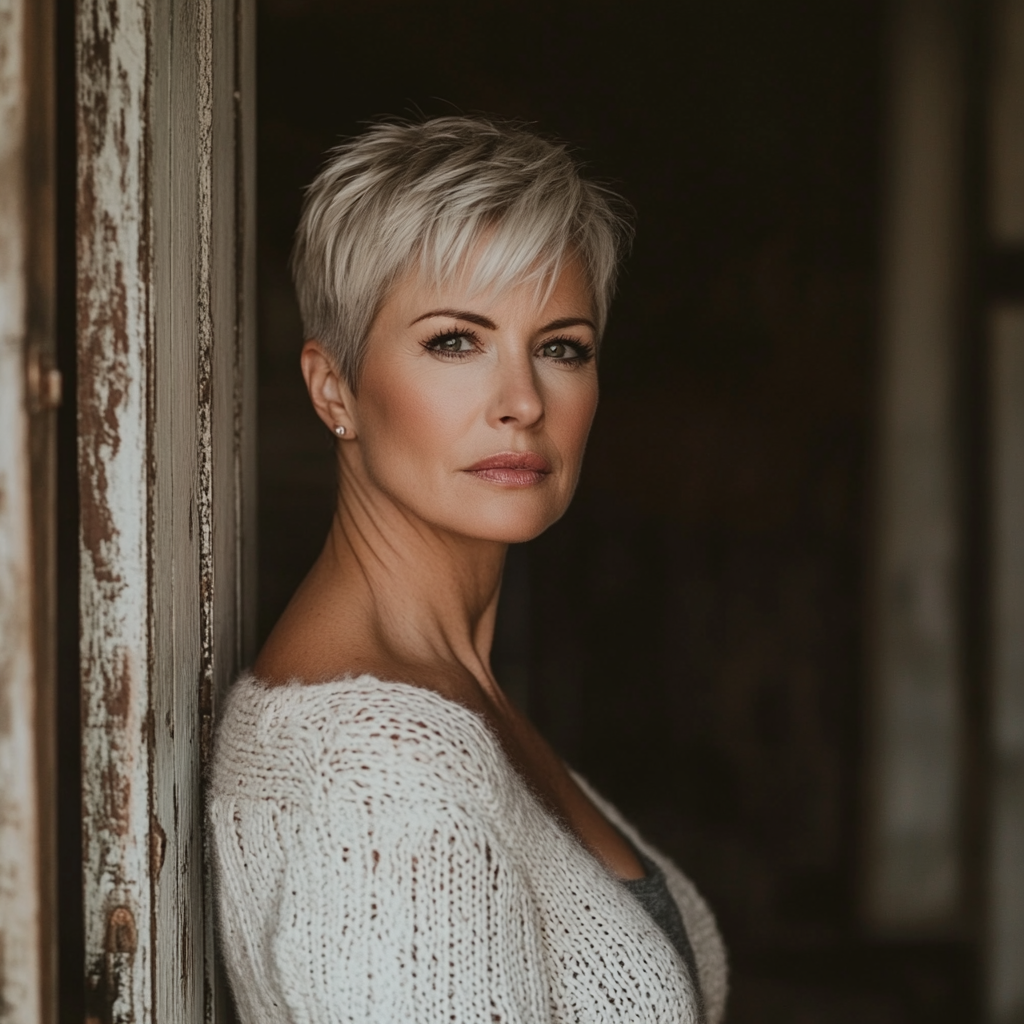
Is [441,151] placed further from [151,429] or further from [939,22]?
[939,22]

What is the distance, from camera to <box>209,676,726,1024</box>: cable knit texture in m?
0.91

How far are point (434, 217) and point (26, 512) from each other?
68cm

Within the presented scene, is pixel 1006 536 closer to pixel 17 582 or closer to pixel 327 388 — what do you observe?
pixel 327 388

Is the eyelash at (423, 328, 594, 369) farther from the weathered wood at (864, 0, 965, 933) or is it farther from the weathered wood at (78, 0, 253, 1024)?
the weathered wood at (864, 0, 965, 933)

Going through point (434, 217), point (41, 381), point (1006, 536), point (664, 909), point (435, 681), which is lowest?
point (664, 909)

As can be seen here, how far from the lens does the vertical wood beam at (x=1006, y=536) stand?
3312 mm

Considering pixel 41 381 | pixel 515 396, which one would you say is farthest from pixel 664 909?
pixel 41 381

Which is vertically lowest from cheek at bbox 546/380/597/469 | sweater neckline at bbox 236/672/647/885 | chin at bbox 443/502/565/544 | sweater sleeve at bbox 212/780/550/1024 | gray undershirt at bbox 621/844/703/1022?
gray undershirt at bbox 621/844/703/1022

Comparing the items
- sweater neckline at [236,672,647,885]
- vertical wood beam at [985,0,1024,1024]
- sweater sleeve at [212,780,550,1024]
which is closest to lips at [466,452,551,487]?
sweater neckline at [236,672,647,885]

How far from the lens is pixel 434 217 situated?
1.24m

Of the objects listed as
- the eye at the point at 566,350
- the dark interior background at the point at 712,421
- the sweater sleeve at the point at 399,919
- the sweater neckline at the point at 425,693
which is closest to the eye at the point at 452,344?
the eye at the point at 566,350

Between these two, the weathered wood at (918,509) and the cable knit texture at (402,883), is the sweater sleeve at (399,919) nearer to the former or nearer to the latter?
the cable knit texture at (402,883)

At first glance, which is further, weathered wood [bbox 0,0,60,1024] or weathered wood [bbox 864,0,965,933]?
weathered wood [bbox 864,0,965,933]

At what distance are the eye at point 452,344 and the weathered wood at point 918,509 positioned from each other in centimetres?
278
